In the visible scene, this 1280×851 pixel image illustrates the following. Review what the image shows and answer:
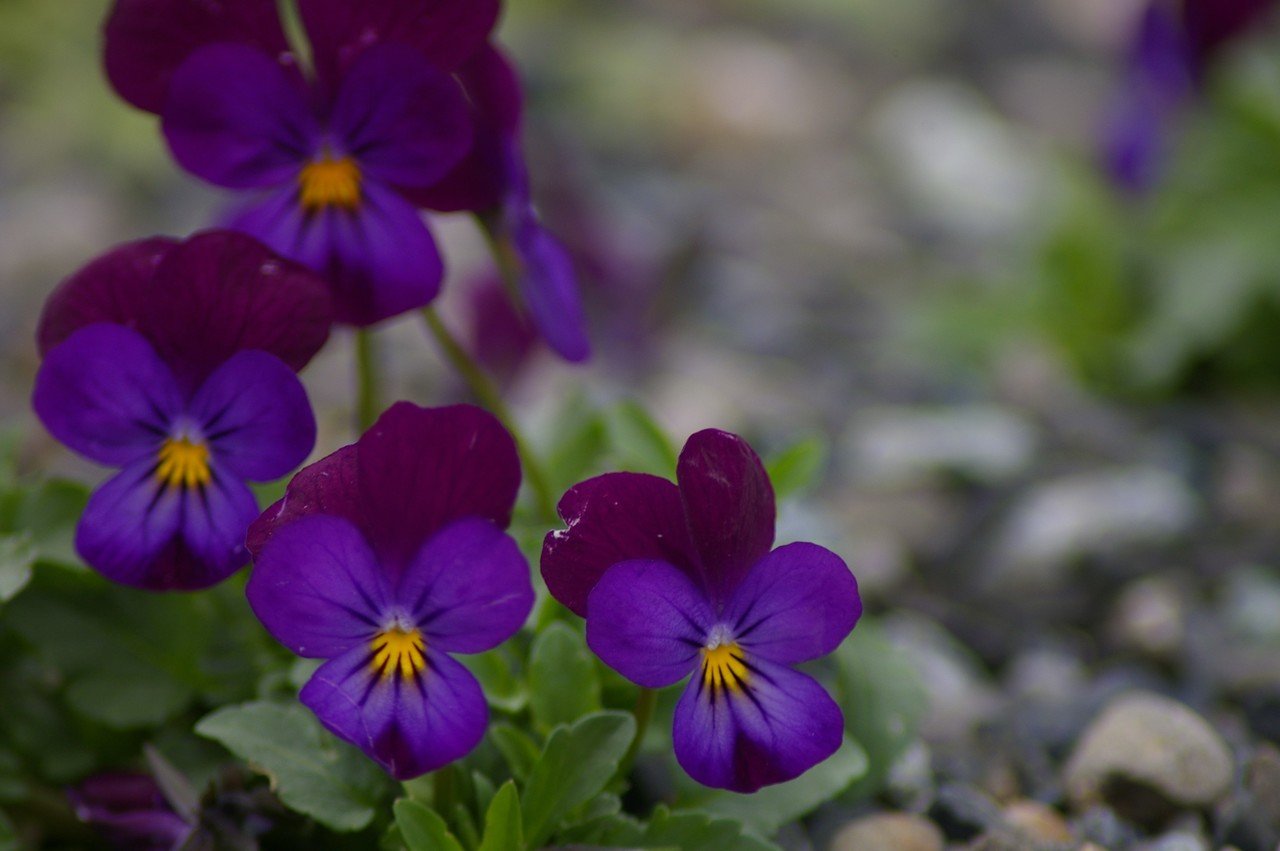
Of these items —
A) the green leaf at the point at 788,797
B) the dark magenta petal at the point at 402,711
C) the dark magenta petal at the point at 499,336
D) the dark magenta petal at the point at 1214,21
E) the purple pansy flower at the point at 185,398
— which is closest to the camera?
the dark magenta petal at the point at 402,711

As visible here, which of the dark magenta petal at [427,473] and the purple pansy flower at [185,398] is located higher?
the purple pansy flower at [185,398]

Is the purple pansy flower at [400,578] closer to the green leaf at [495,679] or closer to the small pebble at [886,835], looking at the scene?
the green leaf at [495,679]

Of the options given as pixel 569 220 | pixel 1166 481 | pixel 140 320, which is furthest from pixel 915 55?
pixel 140 320

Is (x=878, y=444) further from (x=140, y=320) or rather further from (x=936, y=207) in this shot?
(x=140, y=320)

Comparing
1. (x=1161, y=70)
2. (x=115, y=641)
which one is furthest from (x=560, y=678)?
(x=1161, y=70)

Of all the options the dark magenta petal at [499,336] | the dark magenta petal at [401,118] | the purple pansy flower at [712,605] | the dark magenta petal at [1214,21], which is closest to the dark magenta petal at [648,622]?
the purple pansy flower at [712,605]

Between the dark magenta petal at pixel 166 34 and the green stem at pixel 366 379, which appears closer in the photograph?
the dark magenta petal at pixel 166 34

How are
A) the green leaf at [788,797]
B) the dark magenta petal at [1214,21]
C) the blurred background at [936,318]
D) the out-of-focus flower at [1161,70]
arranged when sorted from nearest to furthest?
the green leaf at [788,797] < the blurred background at [936,318] < the out-of-focus flower at [1161,70] < the dark magenta petal at [1214,21]

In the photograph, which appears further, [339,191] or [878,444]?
[878,444]
